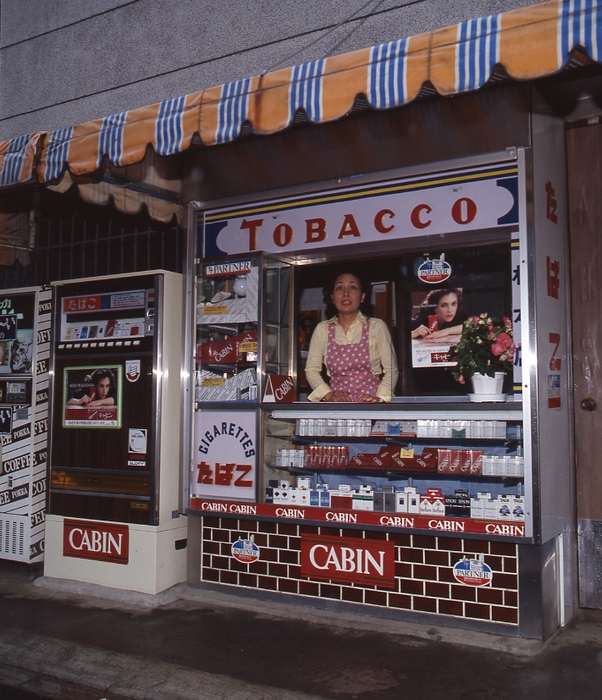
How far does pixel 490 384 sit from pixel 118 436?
319cm

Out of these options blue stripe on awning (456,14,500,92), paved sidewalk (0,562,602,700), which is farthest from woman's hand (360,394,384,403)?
blue stripe on awning (456,14,500,92)

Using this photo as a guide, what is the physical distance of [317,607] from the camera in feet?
18.2

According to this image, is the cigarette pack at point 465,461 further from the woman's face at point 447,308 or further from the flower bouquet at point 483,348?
the woman's face at point 447,308

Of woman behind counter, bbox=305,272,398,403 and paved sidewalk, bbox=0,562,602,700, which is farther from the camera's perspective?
woman behind counter, bbox=305,272,398,403

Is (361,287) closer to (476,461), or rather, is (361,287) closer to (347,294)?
(347,294)

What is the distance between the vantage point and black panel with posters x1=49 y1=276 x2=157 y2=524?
6.19 m

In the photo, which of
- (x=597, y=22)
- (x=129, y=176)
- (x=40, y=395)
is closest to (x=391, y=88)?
(x=597, y=22)

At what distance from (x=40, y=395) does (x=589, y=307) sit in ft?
16.0

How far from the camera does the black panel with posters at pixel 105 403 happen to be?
6.19m

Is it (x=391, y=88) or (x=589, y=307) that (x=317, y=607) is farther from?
(x=391, y=88)

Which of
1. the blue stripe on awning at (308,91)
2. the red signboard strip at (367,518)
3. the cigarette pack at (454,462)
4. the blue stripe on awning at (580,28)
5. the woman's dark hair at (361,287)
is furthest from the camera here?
the woman's dark hair at (361,287)

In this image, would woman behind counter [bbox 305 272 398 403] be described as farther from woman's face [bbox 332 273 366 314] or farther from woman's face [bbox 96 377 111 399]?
woman's face [bbox 96 377 111 399]

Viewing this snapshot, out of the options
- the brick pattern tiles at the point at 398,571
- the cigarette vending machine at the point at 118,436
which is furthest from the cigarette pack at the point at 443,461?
the cigarette vending machine at the point at 118,436

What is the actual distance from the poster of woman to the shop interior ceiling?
40.7 inches
